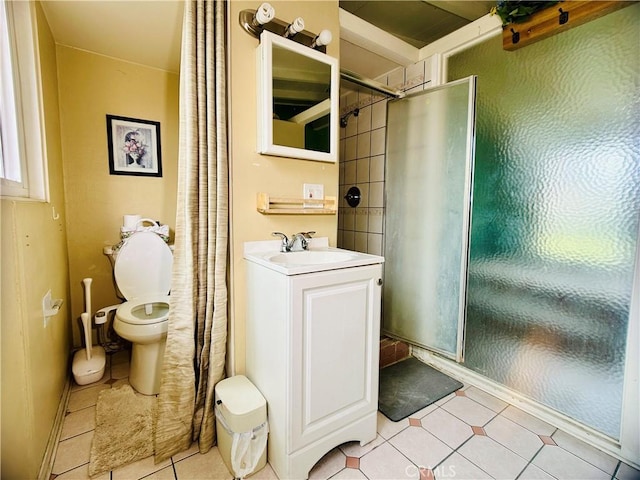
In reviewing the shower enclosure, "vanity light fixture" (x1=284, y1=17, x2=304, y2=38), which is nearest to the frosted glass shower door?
the shower enclosure

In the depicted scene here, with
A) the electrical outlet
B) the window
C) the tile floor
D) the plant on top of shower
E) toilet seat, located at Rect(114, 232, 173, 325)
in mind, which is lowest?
the tile floor

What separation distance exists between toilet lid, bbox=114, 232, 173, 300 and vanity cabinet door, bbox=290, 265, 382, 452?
1372 millimetres

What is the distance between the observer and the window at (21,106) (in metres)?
1.12

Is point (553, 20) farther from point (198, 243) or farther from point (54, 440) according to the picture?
point (54, 440)

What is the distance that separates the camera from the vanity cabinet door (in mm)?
1117

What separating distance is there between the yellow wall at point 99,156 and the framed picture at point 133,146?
35 mm

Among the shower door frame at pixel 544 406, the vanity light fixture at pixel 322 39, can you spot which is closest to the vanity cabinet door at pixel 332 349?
the shower door frame at pixel 544 406

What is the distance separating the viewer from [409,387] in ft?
6.03

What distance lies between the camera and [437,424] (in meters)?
1.53

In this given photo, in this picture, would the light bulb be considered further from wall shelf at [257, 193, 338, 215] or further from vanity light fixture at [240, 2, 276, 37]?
wall shelf at [257, 193, 338, 215]

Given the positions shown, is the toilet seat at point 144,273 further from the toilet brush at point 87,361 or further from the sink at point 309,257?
the sink at point 309,257

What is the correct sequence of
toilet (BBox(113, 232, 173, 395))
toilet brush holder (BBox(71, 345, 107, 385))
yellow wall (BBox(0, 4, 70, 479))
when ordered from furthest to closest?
toilet brush holder (BBox(71, 345, 107, 385))
toilet (BBox(113, 232, 173, 395))
yellow wall (BBox(0, 4, 70, 479))

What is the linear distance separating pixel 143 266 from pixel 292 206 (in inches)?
48.5

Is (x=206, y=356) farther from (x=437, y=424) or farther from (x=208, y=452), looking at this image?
(x=437, y=424)
